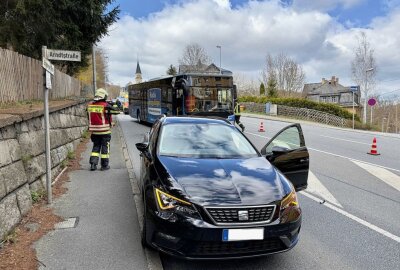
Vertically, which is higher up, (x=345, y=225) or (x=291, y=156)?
(x=291, y=156)

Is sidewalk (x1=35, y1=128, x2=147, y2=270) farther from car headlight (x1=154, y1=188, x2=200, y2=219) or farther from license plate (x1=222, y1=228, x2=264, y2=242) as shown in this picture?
license plate (x1=222, y1=228, x2=264, y2=242)

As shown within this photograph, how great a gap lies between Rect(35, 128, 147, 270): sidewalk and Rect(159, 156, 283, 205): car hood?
1.02 m

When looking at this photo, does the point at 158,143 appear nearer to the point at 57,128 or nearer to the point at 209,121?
the point at 209,121

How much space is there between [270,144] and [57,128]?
576cm

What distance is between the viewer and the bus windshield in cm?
1688

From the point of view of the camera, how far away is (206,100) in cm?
1698

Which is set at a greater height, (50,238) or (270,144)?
(270,144)

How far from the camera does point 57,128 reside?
9.38 meters

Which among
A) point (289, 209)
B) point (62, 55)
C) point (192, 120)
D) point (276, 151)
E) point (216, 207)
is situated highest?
point (62, 55)

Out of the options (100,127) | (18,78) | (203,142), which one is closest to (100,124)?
(100,127)

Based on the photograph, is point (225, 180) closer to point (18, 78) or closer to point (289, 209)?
point (289, 209)

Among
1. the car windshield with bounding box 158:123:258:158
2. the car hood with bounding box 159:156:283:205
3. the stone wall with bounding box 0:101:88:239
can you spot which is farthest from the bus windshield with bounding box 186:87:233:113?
the car hood with bounding box 159:156:283:205

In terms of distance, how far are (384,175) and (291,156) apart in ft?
15.4

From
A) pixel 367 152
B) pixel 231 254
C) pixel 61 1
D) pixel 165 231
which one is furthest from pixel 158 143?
pixel 61 1
